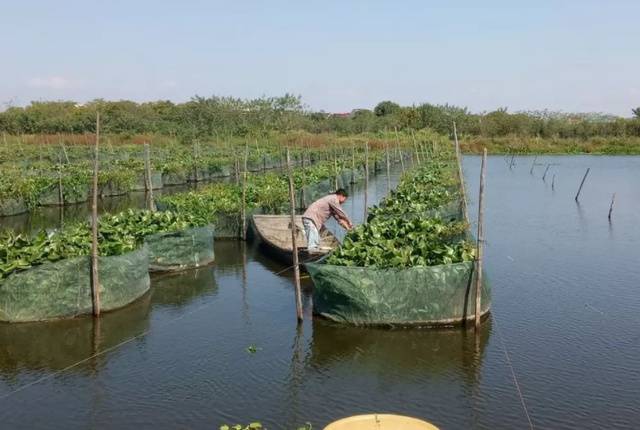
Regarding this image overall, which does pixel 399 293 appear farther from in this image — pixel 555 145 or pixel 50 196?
pixel 555 145

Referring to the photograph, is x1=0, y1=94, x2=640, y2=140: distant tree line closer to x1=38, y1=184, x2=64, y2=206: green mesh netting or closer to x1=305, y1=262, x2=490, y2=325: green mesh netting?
x1=38, y1=184, x2=64, y2=206: green mesh netting

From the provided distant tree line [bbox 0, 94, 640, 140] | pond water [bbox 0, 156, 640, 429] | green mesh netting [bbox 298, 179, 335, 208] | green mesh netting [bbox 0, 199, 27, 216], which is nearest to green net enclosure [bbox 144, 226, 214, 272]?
pond water [bbox 0, 156, 640, 429]

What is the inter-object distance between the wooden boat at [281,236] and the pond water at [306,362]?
68cm

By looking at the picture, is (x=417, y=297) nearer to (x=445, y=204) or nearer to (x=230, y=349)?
(x=230, y=349)

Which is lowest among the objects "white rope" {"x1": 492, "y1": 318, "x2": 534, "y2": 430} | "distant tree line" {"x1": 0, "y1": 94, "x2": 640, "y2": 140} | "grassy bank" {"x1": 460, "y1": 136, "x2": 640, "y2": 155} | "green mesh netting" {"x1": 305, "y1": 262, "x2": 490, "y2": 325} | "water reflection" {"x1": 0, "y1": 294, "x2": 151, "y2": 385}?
"white rope" {"x1": 492, "y1": 318, "x2": 534, "y2": 430}

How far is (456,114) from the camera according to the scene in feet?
252

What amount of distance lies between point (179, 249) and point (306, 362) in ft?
18.2

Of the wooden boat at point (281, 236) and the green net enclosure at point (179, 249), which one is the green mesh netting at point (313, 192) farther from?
the green net enclosure at point (179, 249)

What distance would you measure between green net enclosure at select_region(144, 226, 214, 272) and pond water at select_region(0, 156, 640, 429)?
0.33 m

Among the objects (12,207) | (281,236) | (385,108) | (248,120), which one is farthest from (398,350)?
(385,108)

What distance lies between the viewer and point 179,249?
13.2 m

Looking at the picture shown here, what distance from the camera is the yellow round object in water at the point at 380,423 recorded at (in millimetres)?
4707

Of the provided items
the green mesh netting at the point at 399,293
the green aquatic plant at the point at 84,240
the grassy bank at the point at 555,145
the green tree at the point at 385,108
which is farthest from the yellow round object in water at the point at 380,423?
the green tree at the point at 385,108

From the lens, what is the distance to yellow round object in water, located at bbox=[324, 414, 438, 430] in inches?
185
